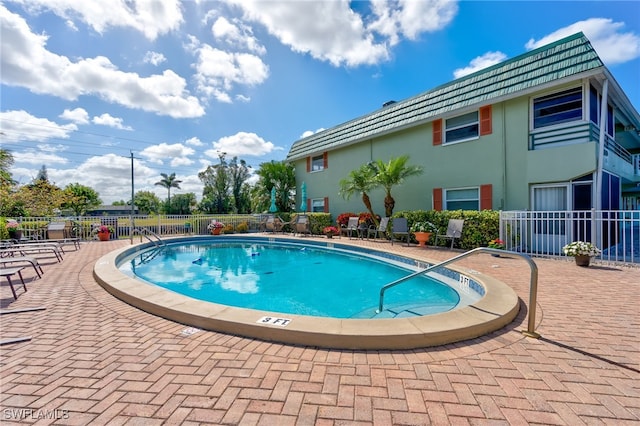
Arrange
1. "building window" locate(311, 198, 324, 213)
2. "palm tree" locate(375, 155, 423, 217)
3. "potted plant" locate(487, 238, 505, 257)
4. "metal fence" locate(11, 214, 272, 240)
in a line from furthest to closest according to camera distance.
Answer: "building window" locate(311, 198, 324, 213)
"metal fence" locate(11, 214, 272, 240)
"palm tree" locate(375, 155, 423, 217)
"potted plant" locate(487, 238, 505, 257)

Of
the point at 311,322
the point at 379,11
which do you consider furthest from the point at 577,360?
the point at 379,11

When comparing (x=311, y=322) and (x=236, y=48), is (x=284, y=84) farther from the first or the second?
(x=311, y=322)

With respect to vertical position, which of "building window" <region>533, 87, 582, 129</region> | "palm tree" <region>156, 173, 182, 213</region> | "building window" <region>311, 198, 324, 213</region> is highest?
"palm tree" <region>156, 173, 182, 213</region>

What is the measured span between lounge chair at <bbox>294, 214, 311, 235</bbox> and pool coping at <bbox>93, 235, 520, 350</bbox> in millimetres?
11395

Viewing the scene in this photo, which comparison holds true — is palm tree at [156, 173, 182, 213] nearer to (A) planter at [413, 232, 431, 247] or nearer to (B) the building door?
(A) planter at [413, 232, 431, 247]

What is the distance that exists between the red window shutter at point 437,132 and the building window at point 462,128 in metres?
0.23

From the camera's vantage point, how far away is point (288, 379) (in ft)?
7.24

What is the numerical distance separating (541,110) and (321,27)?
7717mm

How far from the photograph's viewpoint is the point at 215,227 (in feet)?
49.2

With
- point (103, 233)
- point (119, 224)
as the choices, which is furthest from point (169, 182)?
point (103, 233)

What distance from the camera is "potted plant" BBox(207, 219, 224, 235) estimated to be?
15008 mm

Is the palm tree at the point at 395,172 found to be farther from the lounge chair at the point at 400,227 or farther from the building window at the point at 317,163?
the building window at the point at 317,163

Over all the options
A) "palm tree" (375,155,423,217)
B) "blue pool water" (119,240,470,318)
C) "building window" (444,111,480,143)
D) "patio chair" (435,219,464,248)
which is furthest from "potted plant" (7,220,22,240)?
"building window" (444,111,480,143)

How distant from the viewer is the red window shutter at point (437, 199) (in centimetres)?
1136
